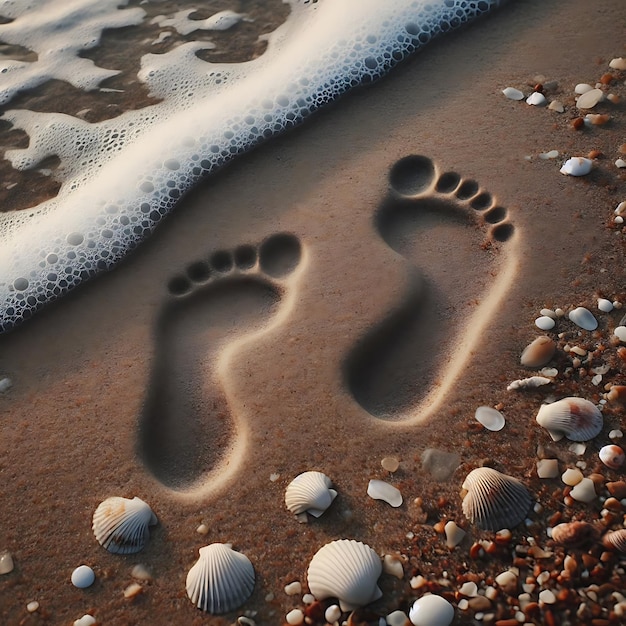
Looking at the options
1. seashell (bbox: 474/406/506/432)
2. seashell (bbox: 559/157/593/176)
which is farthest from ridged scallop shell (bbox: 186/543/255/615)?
seashell (bbox: 559/157/593/176)

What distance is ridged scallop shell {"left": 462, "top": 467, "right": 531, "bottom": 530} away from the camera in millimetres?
1882

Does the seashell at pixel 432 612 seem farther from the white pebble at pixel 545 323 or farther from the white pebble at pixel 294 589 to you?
the white pebble at pixel 545 323

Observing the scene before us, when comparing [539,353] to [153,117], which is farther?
[153,117]

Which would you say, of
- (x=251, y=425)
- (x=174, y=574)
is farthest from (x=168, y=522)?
(x=251, y=425)

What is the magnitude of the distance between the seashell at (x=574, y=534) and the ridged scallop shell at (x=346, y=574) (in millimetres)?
497

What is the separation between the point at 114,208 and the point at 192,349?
81cm

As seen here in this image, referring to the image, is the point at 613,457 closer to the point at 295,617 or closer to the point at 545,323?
the point at 545,323

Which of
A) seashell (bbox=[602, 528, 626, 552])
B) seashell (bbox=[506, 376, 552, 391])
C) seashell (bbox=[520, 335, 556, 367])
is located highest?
seashell (bbox=[520, 335, 556, 367])

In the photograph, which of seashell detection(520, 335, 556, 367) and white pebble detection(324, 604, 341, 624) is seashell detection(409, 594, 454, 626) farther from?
seashell detection(520, 335, 556, 367)

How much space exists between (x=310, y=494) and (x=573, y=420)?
82 cm

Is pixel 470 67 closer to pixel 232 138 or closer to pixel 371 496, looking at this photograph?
pixel 232 138

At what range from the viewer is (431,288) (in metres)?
2.45

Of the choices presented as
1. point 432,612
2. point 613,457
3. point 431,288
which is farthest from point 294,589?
point 431,288

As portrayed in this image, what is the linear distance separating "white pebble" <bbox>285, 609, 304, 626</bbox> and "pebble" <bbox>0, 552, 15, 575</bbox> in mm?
828
